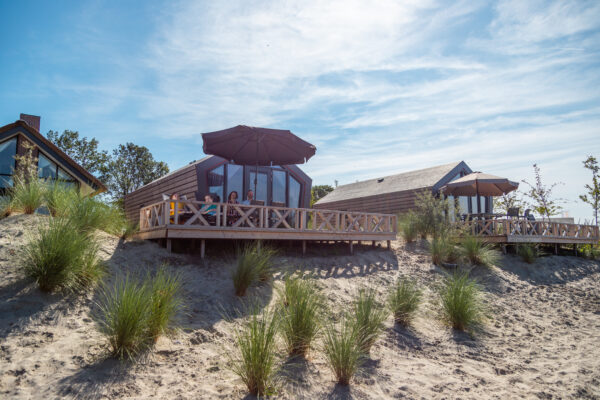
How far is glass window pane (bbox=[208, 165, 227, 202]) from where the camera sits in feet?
44.6

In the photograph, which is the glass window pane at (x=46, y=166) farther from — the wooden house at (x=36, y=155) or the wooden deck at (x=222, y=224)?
the wooden deck at (x=222, y=224)

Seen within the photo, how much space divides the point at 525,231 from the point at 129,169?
2666 cm

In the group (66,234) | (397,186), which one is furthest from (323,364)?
(397,186)

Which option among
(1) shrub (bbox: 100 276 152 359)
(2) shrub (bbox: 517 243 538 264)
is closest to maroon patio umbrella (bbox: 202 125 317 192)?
(1) shrub (bbox: 100 276 152 359)

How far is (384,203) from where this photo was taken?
63.3ft

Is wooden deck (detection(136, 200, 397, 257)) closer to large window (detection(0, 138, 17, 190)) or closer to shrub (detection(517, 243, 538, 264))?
shrub (detection(517, 243, 538, 264))

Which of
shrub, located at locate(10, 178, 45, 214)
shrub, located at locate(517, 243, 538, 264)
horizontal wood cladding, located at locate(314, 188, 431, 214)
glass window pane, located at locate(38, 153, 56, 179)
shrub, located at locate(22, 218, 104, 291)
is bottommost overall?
shrub, located at locate(517, 243, 538, 264)

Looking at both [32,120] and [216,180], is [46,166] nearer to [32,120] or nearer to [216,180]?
[32,120]

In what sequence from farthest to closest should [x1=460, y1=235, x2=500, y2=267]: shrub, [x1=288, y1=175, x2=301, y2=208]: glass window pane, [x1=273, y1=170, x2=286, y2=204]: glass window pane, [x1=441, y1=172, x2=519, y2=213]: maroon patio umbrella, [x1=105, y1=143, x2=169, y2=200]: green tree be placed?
[x1=105, y1=143, x2=169, y2=200]: green tree, [x1=288, y1=175, x2=301, y2=208]: glass window pane, [x1=273, y1=170, x2=286, y2=204]: glass window pane, [x1=441, y1=172, x2=519, y2=213]: maroon patio umbrella, [x1=460, y1=235, x2=500, y2=267]: shrub

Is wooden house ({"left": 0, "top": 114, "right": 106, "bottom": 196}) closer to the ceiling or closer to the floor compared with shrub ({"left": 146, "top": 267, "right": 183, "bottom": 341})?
closer to the ceiling

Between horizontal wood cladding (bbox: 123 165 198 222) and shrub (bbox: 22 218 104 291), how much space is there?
23.1 feet

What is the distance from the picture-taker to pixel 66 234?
4750 millimetres

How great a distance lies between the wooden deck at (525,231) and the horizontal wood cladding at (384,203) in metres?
3.90

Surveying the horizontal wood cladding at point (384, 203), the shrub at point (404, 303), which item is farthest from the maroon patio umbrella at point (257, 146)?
the horizontal wood cladding at point (384, 203)
